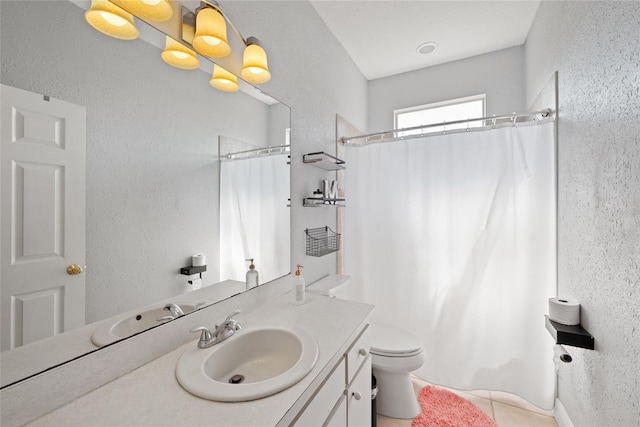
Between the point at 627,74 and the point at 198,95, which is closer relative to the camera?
the point at 627,74

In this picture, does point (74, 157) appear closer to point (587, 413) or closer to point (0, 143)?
point (0, 143)

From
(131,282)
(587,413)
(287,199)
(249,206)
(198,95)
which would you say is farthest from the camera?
(287,199)

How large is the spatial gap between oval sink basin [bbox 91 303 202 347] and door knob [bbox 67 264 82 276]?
170 mm

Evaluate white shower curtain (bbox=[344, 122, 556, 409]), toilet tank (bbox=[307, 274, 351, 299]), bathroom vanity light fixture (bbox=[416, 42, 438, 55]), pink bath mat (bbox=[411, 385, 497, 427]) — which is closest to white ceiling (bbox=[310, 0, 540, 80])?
bathroom vanity light fixture (bbox=[416, 42, 438, 55])

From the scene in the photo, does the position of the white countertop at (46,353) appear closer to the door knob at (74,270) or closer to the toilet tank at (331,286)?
the door knob at (74,270)

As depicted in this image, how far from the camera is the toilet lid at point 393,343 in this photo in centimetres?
159

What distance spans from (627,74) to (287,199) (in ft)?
4.78

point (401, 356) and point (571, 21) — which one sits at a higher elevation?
point (571, 21)

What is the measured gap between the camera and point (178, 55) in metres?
0.97

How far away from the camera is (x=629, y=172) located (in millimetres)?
916

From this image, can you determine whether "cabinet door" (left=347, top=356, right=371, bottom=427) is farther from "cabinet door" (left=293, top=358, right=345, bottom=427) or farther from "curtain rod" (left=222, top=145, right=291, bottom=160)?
"curtain rod" (left=222, top=145, right=291, bottom=160)

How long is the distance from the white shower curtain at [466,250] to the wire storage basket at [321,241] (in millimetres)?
267

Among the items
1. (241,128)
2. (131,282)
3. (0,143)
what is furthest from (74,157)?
(241,128)

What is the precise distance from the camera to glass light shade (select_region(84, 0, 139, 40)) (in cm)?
74
